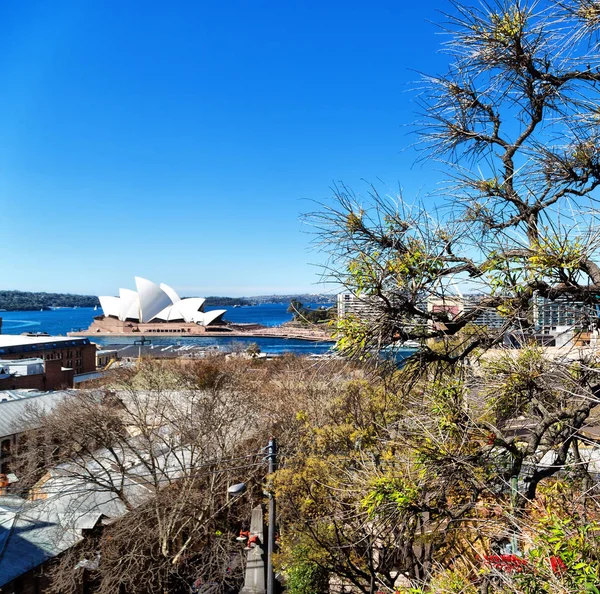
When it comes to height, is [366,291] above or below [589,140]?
below

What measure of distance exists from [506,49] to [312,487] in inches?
328

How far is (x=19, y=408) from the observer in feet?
64.1

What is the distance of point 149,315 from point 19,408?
70.2 metres

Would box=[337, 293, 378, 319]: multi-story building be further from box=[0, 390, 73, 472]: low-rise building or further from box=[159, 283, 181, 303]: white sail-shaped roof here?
box=[159, 283, 181, 303]: white sail-shaped roof

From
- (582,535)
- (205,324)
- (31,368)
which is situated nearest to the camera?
(582,535)

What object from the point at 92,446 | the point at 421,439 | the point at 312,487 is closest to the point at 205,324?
the point at 92,446

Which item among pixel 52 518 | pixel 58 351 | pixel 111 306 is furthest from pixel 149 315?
pixel 52 518

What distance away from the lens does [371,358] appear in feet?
10.3

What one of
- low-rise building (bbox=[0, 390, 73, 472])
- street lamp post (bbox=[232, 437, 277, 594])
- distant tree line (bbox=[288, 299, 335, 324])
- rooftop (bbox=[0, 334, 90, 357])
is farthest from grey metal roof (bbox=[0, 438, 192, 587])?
rooftop (bbox=[0, 334, 90, 357])

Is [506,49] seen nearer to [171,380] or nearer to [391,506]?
[391,506]

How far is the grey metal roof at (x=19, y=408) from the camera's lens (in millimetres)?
17812

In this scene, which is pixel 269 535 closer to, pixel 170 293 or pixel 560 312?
pixel 560 312

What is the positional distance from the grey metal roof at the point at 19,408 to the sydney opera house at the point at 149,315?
65802 mm

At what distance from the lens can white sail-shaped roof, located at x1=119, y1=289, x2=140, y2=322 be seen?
87.3 meters
